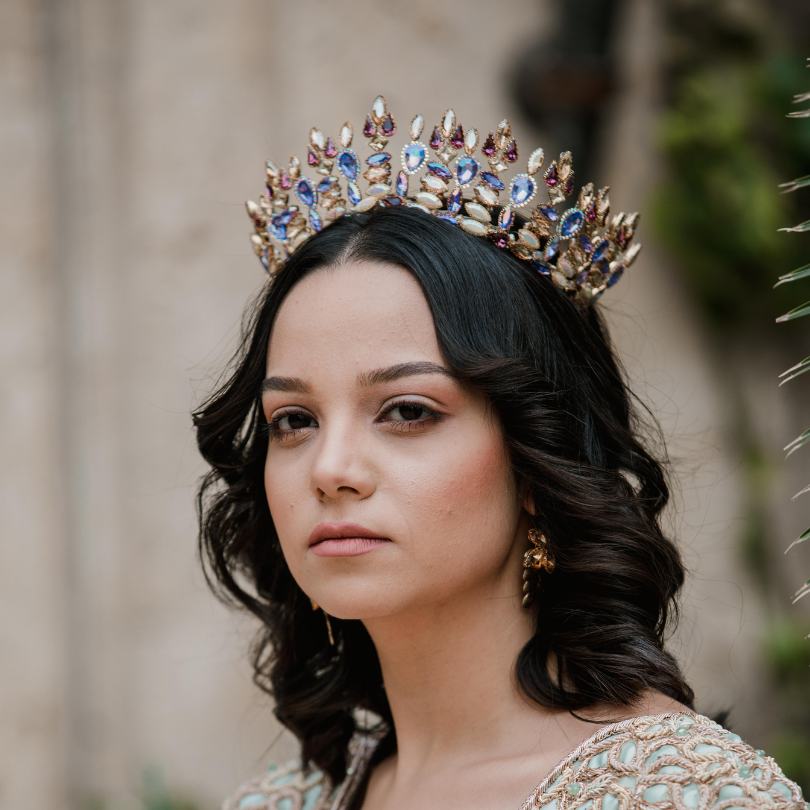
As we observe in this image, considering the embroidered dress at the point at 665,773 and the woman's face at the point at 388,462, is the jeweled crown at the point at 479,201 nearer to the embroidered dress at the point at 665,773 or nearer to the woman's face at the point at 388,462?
the woman's face at the point at 388,462

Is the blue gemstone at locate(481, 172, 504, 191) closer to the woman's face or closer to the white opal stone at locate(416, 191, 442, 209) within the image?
the white opal stone at locate(416, 191, 442, 209)

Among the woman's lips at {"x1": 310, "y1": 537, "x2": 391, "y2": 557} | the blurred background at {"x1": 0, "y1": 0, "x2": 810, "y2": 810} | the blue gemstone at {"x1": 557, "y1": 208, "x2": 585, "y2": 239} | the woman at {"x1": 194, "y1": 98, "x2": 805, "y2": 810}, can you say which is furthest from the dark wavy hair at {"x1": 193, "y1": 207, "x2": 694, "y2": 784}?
the blurred background at {"x1": 0, "y1": 0, "x2": 810, "y2": 810}

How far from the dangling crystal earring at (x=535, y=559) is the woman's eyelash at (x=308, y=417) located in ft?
1.03

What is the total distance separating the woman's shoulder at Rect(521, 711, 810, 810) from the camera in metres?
2.03

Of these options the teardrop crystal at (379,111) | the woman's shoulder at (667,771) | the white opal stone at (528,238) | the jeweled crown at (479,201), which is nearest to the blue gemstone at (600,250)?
the jeweled crown at (479,201)

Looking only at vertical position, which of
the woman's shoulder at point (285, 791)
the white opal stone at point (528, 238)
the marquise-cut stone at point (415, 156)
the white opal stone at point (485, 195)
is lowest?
the woman's shoulder at point (285, 791)

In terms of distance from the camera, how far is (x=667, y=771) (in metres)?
2.11

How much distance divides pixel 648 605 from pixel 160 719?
246 centimetres

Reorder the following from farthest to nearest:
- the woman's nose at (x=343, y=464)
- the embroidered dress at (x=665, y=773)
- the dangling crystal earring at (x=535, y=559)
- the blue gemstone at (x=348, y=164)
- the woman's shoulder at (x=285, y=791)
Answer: the woman's shoulder at (x=285, y=791) → the blue gemstone at (x=348, y=164) → the dangling crystal earring at (x=535, y=559) → the woman's nose at (x=343, y=464) → the embroidered dress at (x=665, y=773)

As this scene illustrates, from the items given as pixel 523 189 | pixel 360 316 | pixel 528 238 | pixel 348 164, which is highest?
pixel 348 164

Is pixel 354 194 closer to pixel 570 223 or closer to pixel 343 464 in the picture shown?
pixel 570 223

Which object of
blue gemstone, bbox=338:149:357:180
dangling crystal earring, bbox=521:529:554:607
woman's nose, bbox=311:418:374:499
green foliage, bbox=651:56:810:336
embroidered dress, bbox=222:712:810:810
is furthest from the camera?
green foliage, bbox=651:56:810:336

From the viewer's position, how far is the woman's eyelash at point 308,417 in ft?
7.61

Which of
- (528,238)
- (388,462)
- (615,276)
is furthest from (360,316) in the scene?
(615,276)
